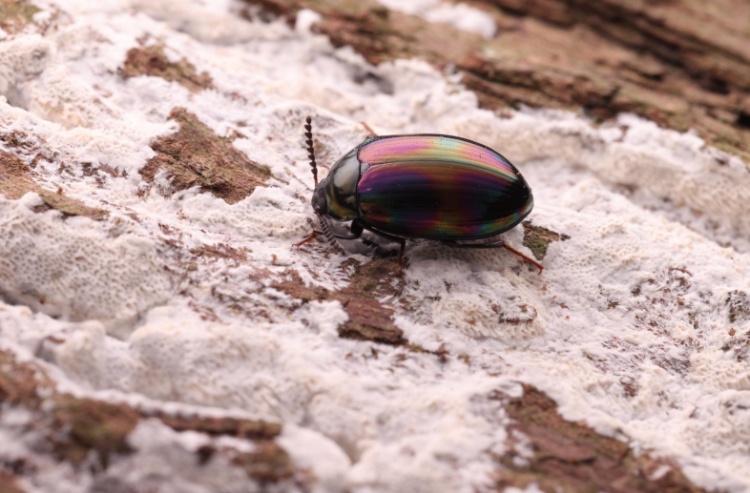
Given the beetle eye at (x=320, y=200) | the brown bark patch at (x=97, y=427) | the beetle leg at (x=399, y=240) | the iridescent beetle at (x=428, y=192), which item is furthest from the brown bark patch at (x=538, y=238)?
the brown bark patch at (x=97, y=427)

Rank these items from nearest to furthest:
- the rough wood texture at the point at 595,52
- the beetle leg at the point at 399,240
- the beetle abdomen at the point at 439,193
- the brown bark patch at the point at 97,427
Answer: the brown bark patch at the point at 97,427, the beetle abdomen at the point at 439,193, the beetle leg at the point at 399,240, the rough wood texture at the point at 595,52

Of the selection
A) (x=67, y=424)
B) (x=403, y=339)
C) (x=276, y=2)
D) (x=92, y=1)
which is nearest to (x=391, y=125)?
(x=276, y=2)

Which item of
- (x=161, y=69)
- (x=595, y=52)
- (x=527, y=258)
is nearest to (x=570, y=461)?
(x=527, y=258)

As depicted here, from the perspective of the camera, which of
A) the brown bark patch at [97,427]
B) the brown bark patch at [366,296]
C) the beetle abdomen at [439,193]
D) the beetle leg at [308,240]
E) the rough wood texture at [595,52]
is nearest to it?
the brown bark patch at [97,427]

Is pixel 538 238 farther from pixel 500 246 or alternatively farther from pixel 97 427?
pixel 97 427

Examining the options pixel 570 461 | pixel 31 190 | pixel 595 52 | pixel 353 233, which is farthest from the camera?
pixel 595 52

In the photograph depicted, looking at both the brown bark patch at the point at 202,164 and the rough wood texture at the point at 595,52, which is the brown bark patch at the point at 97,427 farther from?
the rough wood texture at the point at 595,52

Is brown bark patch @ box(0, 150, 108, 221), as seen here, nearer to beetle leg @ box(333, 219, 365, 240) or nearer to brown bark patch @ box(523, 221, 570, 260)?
beetle leg @ box(333, 219, 365, 240)
